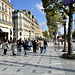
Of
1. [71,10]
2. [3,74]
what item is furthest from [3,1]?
[3,74]

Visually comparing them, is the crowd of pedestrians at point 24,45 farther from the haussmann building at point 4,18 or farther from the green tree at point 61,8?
the haussmann building at point 4,18

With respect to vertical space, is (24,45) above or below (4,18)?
below

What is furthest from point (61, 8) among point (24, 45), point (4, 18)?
point (4, 18)

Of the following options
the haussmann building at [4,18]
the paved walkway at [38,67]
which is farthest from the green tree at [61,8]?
the haussmann building at [4,18]

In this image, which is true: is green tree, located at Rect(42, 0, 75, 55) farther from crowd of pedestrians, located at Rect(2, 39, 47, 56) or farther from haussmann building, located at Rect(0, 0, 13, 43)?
haussmann building, located at Rect(0, 0, 13, 43)

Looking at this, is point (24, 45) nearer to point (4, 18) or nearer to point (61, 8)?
point (61, 8)

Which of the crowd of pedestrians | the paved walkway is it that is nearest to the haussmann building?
the crowd of pedestrians

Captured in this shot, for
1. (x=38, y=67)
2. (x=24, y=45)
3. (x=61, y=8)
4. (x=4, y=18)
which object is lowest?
(x=38, y=67)

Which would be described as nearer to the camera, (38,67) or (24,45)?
(38,67)

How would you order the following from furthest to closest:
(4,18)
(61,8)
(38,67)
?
(4,18), (61,8), (38,67)

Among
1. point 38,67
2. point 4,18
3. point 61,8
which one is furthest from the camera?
point 4,18

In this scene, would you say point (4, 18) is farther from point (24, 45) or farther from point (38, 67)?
point (38, 67)

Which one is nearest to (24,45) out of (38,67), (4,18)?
(38,67)

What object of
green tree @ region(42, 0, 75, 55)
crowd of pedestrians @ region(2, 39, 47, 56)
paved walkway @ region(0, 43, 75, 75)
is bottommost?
paved walkway @ region(0, 43, 75, 75)
